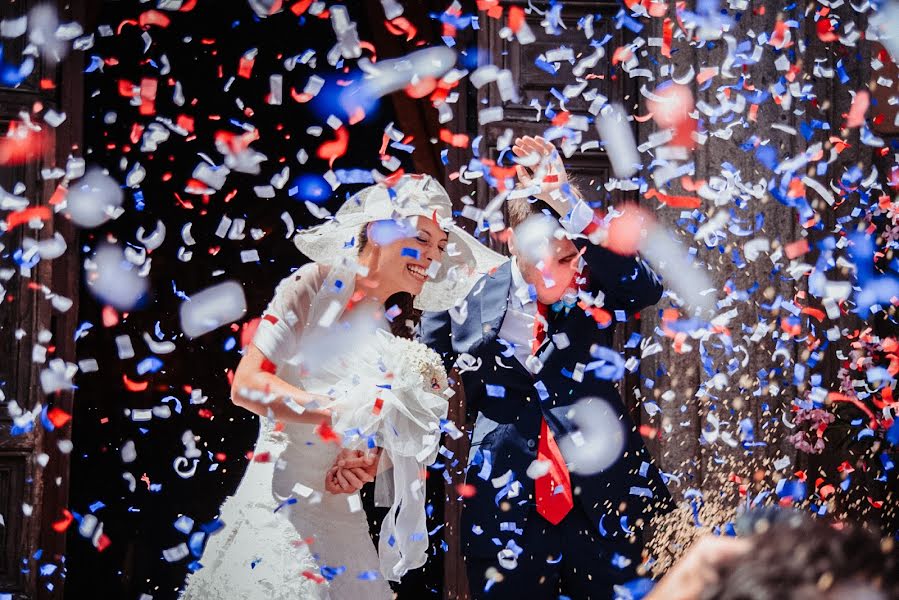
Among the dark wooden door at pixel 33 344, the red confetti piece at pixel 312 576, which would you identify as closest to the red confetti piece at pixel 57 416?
the dark wooden door at pixel 33 344

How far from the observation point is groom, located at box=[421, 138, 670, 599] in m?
2.97

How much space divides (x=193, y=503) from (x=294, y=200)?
6.74 ft

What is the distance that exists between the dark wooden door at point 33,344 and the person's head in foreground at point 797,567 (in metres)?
3.67

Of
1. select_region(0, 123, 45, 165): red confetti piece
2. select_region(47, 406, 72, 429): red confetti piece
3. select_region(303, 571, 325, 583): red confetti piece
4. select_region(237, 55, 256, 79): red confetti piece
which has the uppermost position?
select_region(0, 123, 45, 165): red confetti piece

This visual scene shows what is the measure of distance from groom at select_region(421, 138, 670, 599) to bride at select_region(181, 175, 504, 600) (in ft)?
0.57

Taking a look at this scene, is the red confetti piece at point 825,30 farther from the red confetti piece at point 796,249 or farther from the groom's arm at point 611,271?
the groom's arm at point 611,271

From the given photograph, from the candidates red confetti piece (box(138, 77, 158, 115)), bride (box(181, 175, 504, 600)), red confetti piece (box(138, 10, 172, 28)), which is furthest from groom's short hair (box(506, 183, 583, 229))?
red confetti piece (box(138, 77, 158, 115))

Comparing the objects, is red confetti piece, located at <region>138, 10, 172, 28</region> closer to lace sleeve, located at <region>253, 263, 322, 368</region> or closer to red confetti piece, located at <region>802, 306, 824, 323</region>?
lace sleeve, located at <region>253, 263, 322, 368</region>

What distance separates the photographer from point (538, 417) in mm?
3082

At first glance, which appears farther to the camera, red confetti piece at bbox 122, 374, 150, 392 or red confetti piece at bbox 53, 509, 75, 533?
red confetti piece at bbox 122, 374, 150, 392

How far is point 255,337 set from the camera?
307 centimetres

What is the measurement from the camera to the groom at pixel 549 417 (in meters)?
2.97

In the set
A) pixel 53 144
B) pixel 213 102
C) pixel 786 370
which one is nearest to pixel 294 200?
pixel 213 102

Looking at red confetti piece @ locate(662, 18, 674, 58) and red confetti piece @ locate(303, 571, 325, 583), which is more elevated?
red confetti piece @ locate(662, 18, 674, 58)
